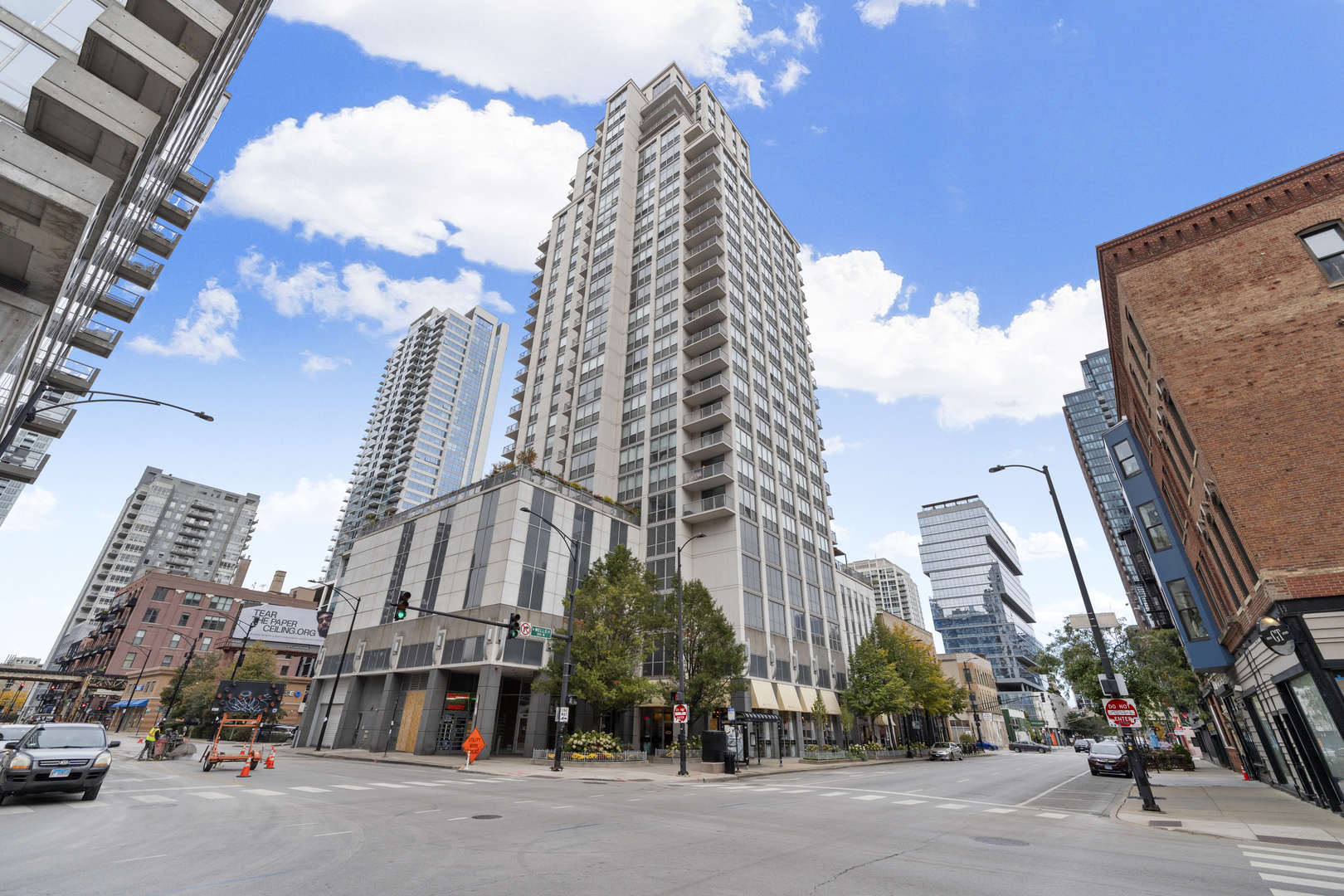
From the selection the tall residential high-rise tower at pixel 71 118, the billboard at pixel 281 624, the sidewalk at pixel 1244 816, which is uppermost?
the billboard at pixel 281 624

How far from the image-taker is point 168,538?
450ft

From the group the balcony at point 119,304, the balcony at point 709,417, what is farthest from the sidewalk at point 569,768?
the balcony at point 119,304

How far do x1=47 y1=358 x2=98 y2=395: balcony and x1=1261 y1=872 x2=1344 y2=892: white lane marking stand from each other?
155ft

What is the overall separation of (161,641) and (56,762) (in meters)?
95.1

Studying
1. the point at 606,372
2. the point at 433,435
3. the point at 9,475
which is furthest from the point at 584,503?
the point at 433,435

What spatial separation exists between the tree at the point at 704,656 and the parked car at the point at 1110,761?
21172mm

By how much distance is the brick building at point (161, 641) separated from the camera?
2931 inches

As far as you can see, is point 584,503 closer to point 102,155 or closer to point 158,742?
point 158,742

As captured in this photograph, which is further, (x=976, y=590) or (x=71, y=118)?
(x=976, y=590)

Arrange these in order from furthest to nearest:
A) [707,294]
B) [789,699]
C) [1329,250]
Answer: [707,294]
[789,699]
[1329,250]

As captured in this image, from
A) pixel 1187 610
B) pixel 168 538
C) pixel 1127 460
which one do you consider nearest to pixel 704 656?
pixel 1187 610

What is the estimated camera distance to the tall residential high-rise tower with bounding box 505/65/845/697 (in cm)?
4959

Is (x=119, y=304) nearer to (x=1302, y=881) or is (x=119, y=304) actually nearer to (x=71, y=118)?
(x=71, y=118)

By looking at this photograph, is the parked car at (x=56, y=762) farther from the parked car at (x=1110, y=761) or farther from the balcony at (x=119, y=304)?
the parked car at (x=1110, y=761)
